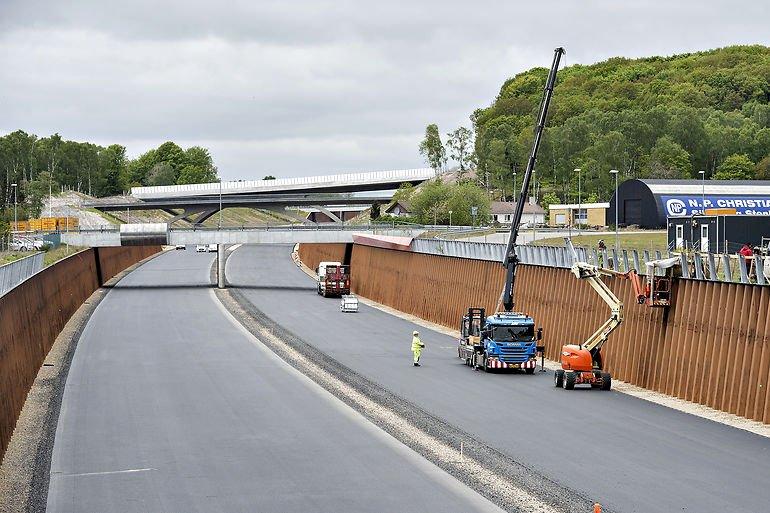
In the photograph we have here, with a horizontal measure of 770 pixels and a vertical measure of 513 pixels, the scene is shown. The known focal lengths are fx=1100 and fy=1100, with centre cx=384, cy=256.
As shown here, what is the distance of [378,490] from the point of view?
31.4 meters

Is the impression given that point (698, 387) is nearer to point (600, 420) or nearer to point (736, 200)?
point (600, 420)

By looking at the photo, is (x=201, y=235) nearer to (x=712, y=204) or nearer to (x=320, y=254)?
(x=320, y=254)

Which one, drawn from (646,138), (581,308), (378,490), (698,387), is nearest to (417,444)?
(378,490)

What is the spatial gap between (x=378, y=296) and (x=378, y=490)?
270 ft

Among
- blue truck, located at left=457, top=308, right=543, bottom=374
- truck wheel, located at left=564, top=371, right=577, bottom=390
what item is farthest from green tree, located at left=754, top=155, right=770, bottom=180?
truck wheel, located at left=564, top=371, right=577, bottom=390

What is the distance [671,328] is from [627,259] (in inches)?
236

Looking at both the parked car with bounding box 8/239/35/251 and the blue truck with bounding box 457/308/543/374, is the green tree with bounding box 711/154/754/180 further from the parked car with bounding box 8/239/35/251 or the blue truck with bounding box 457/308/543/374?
the blue truck with bounding box 457/308/543/374

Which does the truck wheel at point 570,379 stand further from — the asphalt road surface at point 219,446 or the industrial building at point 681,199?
the industrial building at point 681,199

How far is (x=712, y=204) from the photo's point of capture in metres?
105

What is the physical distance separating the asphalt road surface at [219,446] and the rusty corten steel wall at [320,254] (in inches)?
3331

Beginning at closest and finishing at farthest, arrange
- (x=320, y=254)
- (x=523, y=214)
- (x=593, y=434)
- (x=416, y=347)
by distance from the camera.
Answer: (x=593, y=434) → (x=416, y=347) → (x=320, y=254) → (x=523, y=214)

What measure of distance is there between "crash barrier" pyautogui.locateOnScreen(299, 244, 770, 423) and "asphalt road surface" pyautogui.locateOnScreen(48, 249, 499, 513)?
1424cm

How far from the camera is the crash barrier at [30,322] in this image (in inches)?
1661

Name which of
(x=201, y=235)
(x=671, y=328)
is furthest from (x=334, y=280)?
(x=671, y=328)
